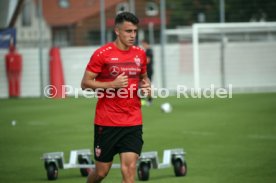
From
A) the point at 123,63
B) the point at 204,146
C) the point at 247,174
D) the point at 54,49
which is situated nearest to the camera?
the point at 123,63

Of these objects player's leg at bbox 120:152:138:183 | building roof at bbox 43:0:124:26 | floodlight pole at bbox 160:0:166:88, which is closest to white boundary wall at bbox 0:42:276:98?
floodlight pole at bbox 160:0:166:88

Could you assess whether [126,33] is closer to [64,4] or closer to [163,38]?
[163,38]

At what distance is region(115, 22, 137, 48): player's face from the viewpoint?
32.5 feet

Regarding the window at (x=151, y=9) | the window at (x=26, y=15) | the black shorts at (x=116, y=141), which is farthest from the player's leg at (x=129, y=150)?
the window at (x=26, y=15)

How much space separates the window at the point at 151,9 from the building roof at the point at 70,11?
58.3 inches

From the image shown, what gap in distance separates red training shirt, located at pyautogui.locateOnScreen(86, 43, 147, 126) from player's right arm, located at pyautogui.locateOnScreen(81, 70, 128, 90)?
0.07 m

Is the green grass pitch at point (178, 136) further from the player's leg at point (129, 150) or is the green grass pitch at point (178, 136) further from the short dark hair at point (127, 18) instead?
the short dark hair at point (127, 18)

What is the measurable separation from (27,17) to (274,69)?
37.3ft

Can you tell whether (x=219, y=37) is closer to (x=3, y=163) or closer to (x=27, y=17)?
(x=27, y=17)

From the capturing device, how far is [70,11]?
37.2m

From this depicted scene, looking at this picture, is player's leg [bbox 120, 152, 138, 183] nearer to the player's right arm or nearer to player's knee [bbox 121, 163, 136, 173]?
player's knee [bbox 121, 163, 136, 173]

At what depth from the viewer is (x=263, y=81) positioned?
124ft

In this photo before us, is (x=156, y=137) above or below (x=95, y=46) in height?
below

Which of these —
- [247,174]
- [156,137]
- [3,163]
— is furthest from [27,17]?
[247,174]
